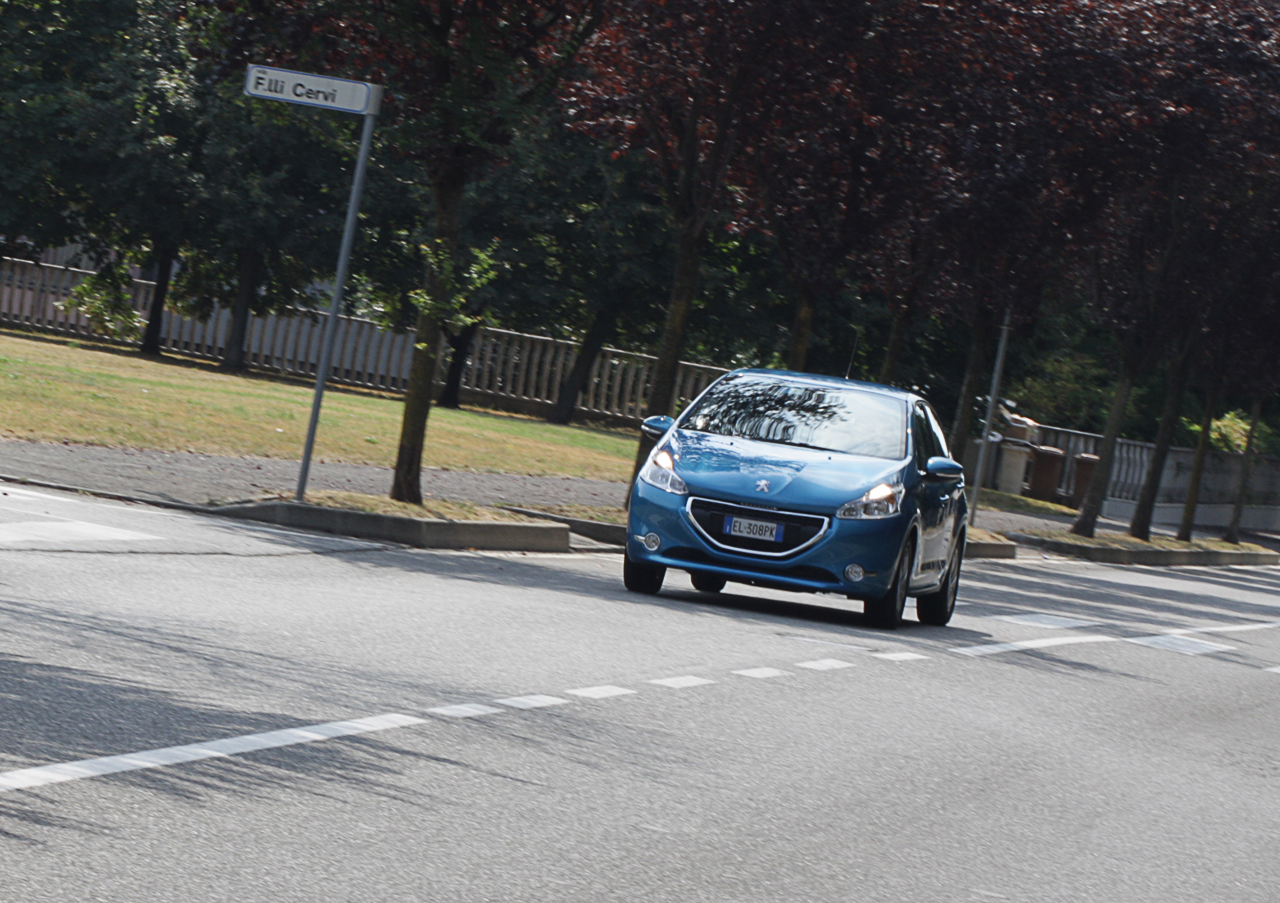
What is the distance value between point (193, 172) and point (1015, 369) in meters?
16.8

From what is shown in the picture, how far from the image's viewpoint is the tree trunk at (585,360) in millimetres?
36469

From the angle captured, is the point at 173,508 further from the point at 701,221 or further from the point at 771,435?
the point at 701,221

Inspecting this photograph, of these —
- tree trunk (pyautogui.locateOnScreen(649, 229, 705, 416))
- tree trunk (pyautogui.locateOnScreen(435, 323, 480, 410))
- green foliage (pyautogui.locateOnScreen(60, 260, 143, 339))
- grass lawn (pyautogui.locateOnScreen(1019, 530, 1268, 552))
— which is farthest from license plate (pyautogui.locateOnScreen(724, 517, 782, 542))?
tree trunk (pyautogui.locateOnScreen(435, 323, 480, 410))

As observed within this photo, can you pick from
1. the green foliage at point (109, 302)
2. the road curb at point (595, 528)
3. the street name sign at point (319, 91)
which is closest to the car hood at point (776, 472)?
the street name sign at point (319, 91)

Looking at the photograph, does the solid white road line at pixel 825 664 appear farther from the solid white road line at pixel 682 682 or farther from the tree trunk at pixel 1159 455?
the tree trunk at pixel 1159 455

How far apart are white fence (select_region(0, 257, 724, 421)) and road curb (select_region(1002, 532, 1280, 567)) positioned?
945cm

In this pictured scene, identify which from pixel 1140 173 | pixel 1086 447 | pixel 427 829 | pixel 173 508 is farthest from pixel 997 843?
pixel 1086 447

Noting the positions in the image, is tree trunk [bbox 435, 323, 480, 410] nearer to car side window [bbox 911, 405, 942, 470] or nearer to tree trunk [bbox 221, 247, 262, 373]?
tree trunk [bbox 221, 247, 262, 373]

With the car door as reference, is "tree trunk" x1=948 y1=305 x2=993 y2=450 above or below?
above

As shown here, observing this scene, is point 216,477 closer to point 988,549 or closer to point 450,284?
point 450,284

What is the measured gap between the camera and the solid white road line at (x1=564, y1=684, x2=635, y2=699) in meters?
8.51

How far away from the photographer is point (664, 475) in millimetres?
12875

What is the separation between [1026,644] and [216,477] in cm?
721

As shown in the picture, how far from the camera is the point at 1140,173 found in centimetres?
2666
